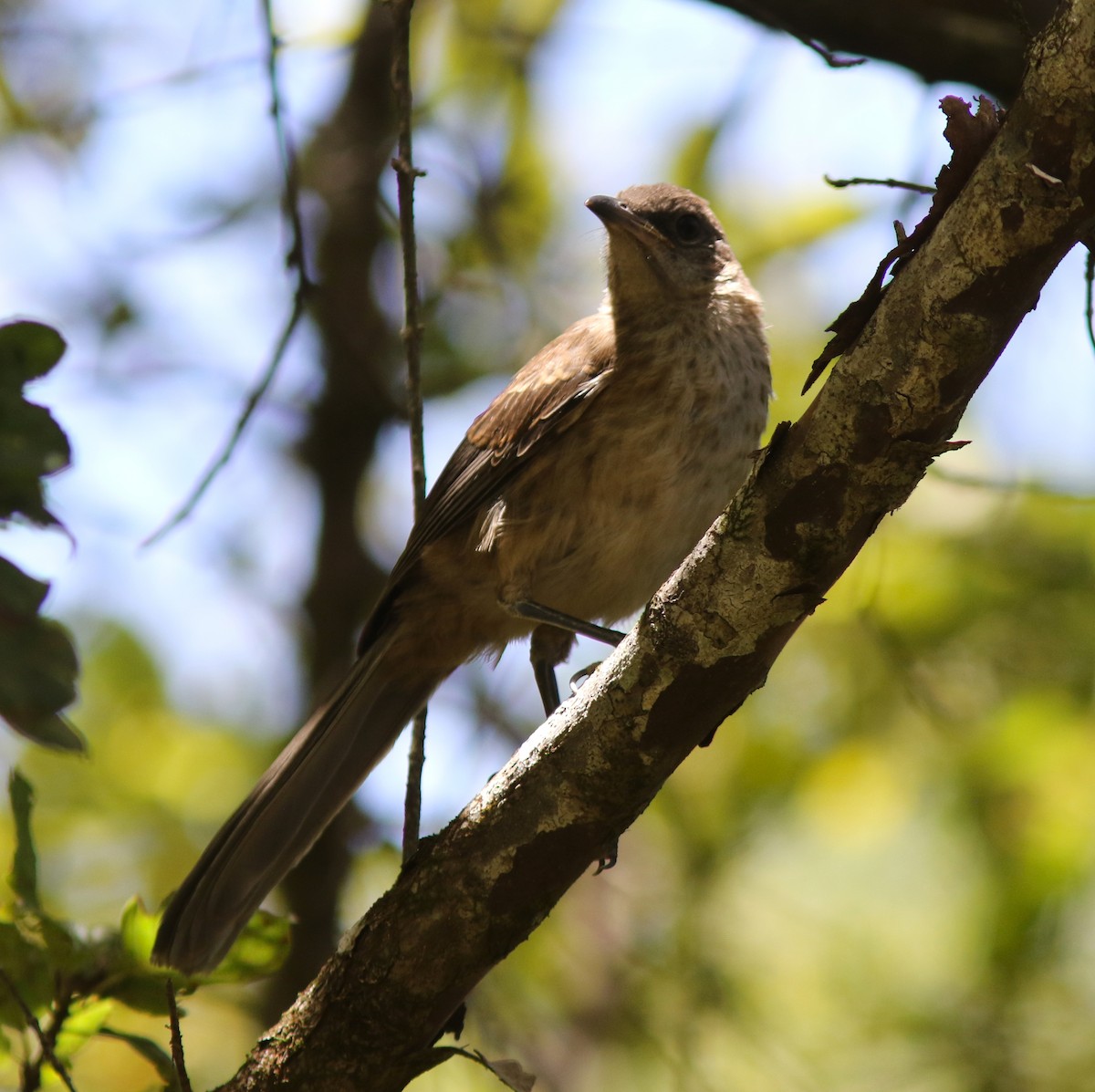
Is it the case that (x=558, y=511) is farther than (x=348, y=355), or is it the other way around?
(x=348, y=355)

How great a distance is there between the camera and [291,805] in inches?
146

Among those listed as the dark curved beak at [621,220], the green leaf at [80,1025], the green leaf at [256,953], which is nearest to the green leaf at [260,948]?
the green leaf at [256,953]

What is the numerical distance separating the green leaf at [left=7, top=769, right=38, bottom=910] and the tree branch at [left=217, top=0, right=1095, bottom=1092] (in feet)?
1.89

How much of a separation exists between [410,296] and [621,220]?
3.80 ft

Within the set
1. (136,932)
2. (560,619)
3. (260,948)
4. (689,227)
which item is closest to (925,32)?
(689,227)

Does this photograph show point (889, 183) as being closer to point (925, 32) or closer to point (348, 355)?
point (925, 32)

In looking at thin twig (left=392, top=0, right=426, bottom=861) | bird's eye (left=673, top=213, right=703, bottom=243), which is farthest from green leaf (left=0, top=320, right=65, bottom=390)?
bird's eye (left=673, top=213, right=703, bottom=243)

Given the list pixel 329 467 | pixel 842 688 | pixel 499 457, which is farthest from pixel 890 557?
pixel 329 467

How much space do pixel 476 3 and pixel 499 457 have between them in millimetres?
2529

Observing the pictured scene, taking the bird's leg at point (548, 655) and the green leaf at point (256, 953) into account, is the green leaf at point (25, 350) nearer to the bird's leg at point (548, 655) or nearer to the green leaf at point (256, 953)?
the green leaf at point (256, 953)

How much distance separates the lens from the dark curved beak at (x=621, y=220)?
13.2 feet

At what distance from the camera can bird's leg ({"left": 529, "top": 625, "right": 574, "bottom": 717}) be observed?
13.9 ft

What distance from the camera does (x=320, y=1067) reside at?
256 cm

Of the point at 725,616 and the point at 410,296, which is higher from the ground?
the point at 410,296
